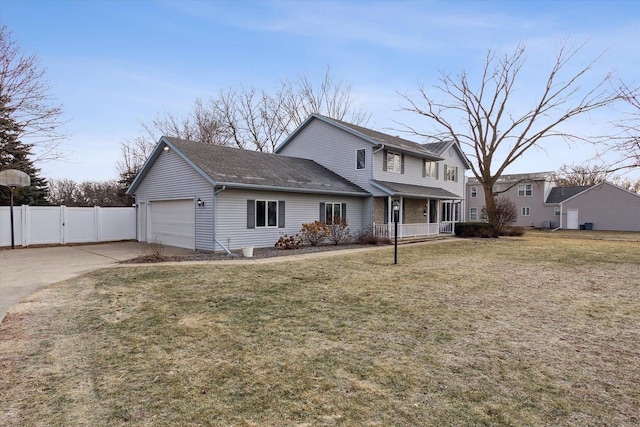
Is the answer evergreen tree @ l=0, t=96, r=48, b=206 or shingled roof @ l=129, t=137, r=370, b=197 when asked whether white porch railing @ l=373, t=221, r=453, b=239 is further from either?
evergreen tree @ l=0, t=96, r=48, b=206

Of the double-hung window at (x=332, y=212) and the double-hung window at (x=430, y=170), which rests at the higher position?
the double-hung window at (x=430, y=170)

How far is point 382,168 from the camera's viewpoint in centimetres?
2048

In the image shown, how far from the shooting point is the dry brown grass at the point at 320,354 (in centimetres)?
309

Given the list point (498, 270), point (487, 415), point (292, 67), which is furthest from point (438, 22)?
point (292, 67)

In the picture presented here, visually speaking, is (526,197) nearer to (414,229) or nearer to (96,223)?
(414,229)

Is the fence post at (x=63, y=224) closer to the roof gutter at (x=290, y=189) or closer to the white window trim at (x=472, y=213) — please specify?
the roof gutter at (x=290, y=189)

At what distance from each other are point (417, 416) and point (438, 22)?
15.7m

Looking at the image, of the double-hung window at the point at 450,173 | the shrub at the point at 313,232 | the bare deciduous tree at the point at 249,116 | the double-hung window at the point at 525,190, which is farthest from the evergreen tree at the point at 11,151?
the double-hung window at the point at 525,190

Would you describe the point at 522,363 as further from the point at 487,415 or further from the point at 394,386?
the point at 394,386

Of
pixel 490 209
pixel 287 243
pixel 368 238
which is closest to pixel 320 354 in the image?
pixel 287 243

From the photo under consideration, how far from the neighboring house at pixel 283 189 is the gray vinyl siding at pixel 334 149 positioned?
6 cm

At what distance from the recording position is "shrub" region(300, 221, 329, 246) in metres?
16.3

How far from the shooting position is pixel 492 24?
47.7 feet

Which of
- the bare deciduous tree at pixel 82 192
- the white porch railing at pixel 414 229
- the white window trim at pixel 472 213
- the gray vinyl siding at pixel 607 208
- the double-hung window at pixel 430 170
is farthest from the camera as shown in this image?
the white window trim at pixel 472 213
